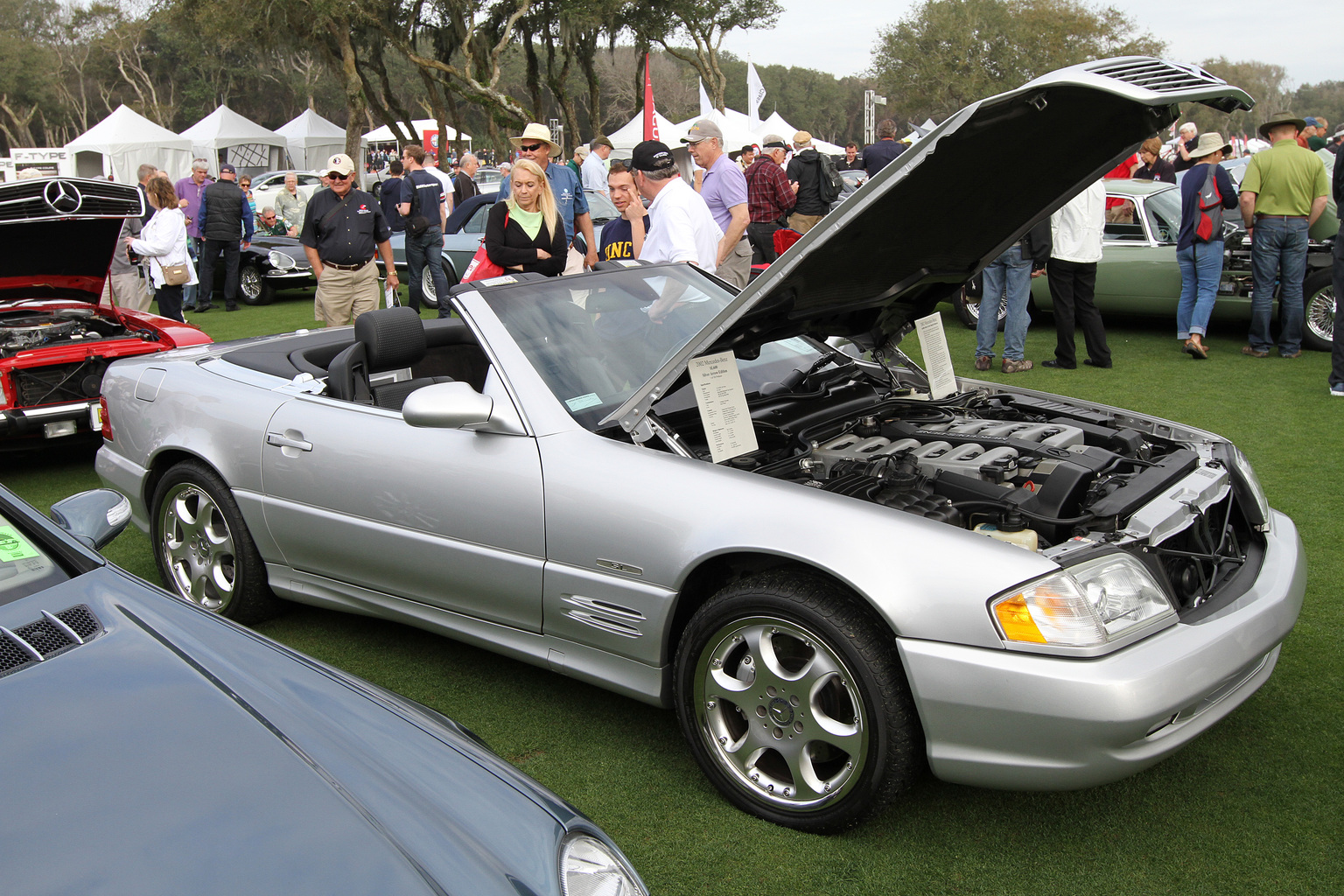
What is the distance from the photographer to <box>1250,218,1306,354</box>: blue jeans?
318 inches

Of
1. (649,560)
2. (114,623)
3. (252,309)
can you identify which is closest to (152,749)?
(114,623)

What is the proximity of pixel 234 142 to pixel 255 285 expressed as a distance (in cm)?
2454

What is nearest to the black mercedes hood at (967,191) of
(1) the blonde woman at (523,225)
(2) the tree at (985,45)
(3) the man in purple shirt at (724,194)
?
(1) the blonde woman at (523,225)

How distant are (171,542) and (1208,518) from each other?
3.90m

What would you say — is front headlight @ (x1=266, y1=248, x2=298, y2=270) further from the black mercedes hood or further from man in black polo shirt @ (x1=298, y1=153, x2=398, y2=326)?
the black mercedes hood

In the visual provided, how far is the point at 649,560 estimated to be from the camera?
274cm

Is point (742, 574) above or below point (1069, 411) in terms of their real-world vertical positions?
below

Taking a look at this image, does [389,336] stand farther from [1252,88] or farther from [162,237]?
[1252,88]

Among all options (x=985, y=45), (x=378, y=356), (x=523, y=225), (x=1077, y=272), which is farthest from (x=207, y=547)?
(x=985, y=45)

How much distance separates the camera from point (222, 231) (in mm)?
13484

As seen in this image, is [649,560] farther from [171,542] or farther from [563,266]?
[563,266]

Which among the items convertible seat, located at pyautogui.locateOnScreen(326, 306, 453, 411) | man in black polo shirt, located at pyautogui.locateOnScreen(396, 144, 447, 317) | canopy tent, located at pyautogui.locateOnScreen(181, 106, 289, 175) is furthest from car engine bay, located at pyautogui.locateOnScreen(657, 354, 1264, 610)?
canopy tent, located at pyautogui.locateOnScreen(181, 106, 289, 175)

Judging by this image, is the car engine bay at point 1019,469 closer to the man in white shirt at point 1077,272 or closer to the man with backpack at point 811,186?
the man in white shirt at point 1077,272

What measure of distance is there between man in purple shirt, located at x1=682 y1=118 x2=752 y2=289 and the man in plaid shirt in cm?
223
